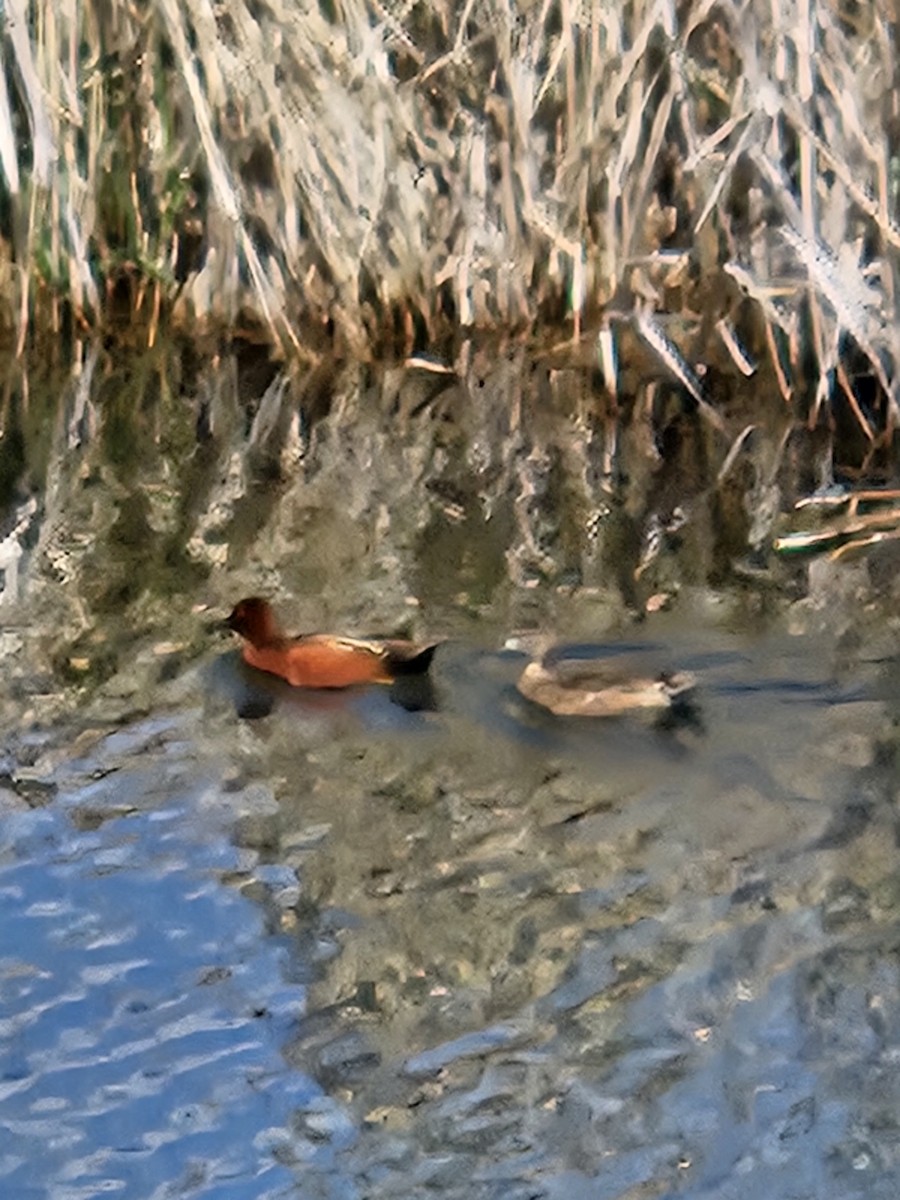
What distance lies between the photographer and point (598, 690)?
434cm

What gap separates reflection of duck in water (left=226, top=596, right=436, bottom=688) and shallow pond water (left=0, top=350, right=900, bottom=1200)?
0.14 feet

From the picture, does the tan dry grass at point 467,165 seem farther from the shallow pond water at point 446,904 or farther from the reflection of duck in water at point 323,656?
the reflection of duck in water at point 323,656

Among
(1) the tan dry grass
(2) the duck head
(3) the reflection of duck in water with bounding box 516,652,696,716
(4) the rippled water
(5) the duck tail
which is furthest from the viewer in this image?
(1) the tan dry grass

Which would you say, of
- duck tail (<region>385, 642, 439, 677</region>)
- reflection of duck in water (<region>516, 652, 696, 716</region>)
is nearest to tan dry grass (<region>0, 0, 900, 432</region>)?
reflection of duck in water (<region>516, 652, 696, 716</region>)

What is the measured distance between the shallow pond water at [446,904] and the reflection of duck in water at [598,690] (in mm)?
41

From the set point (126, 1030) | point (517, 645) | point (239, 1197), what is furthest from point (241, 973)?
point (517, 645)

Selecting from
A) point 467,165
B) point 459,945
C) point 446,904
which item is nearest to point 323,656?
point 446,904

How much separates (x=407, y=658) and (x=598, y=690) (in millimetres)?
379

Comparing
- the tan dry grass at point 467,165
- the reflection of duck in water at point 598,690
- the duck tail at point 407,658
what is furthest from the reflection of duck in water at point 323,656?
the tan dry grass at point 467,165

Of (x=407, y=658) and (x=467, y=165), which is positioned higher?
(x=467, y=165)

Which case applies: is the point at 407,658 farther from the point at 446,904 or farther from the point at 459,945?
the point at 459,945

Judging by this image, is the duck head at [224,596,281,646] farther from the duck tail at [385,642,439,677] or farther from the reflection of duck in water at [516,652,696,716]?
the reflection of duck in water at [516,652,696,716]

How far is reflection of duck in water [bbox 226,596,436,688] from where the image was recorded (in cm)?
446

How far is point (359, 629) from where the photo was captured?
4.82m
